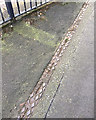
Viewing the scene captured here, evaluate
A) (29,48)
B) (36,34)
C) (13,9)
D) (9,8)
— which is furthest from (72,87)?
(13,9)

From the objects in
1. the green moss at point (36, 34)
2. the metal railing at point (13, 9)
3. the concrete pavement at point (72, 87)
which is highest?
the metal railing at point (13, 9)

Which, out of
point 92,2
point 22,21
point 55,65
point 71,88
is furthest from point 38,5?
point 71,88

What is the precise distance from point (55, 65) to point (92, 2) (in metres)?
3.31

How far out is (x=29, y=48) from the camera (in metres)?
3.56

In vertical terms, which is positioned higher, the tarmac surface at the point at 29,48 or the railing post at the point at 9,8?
the railing post at the point at 9,8

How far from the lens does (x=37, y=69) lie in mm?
3146

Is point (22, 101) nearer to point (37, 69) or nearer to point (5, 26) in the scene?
point (37, 69)

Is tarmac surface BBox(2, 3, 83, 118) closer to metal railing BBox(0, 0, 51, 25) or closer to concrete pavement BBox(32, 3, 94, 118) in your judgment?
metal railing BBox(0, 0, 51, 25)

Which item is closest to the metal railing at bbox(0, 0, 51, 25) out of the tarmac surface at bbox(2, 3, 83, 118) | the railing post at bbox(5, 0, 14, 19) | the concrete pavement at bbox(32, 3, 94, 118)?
the railing post at bbox(5, 0, 14, 19)

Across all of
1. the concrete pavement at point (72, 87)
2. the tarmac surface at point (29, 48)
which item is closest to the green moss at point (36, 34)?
the tarmac surface at point (29, 48)

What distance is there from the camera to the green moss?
12.3 ft

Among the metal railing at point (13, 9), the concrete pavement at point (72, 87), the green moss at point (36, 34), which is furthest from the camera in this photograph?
the metal railing at point (13, 9)

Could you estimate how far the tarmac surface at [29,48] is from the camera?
2.81 m

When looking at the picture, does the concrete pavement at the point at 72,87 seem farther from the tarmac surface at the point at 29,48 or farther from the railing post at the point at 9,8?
the railing post at the point at 9,8
